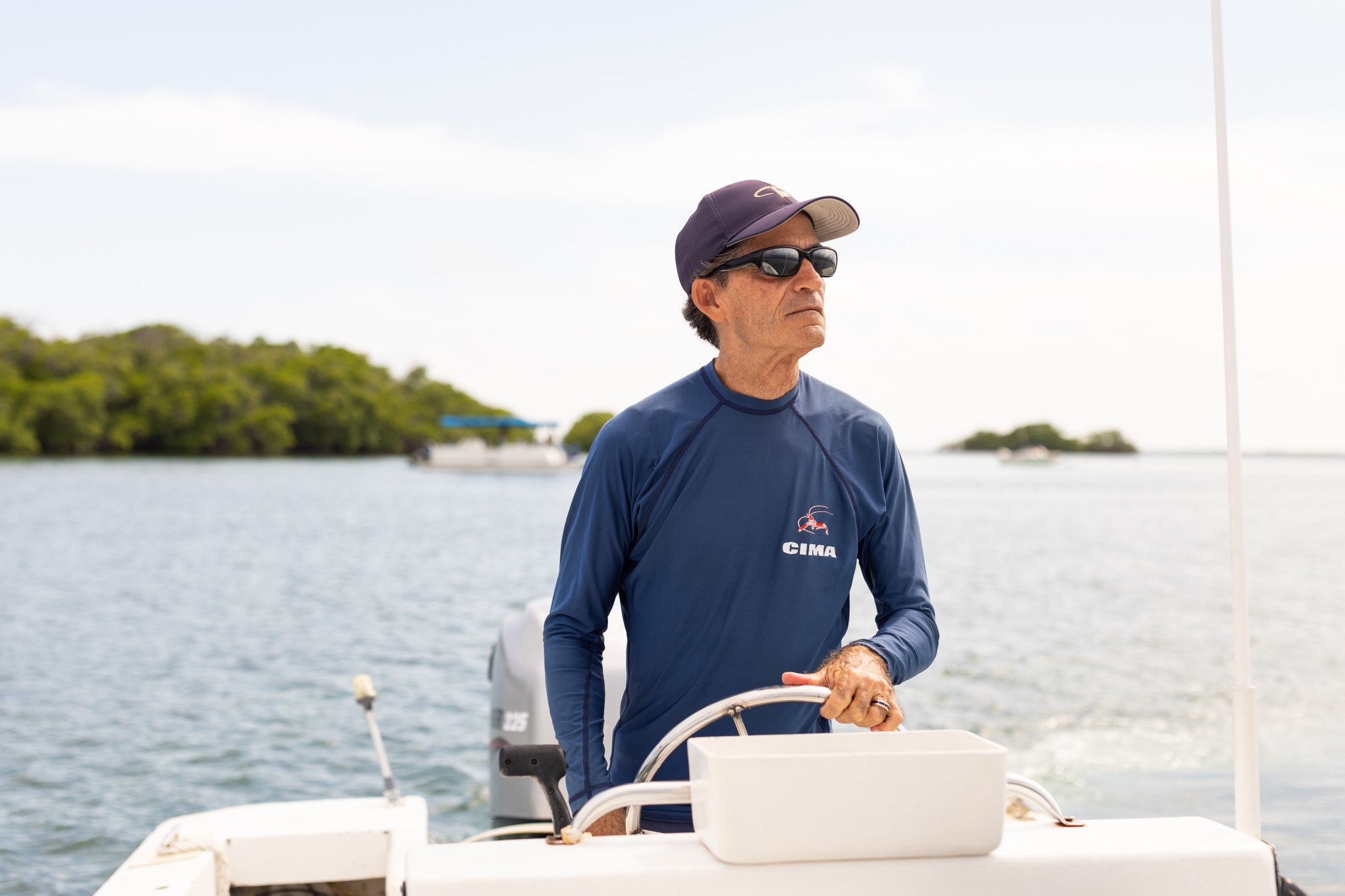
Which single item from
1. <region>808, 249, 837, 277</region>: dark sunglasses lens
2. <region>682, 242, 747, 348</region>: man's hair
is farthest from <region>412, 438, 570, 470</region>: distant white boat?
<region>808, 249, 837, 277</region>: dark sunglasses lens

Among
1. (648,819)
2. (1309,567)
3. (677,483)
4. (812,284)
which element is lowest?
(1309,567)

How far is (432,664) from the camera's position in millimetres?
12711

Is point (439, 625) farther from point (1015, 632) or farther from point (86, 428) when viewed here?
point (86, 428)

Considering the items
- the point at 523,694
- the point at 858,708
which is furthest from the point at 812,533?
the point at 523,694

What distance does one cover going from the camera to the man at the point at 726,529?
1.65 m

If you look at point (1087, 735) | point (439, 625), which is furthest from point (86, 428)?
point (1087, 735)

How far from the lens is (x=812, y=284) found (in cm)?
165

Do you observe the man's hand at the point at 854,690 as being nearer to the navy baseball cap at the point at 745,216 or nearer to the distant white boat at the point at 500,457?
the navy baseball cap at the point at 745,216

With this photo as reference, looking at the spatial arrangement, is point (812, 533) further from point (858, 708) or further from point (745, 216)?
point (745, 216)

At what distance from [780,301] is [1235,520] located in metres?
0.76

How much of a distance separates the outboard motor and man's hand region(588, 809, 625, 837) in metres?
1.59

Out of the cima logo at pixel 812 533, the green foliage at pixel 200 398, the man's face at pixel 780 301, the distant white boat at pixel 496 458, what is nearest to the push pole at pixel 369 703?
the cima logo at pixel 812 533

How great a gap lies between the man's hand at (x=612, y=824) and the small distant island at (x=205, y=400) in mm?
60011

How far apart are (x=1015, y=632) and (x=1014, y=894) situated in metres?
14.0
